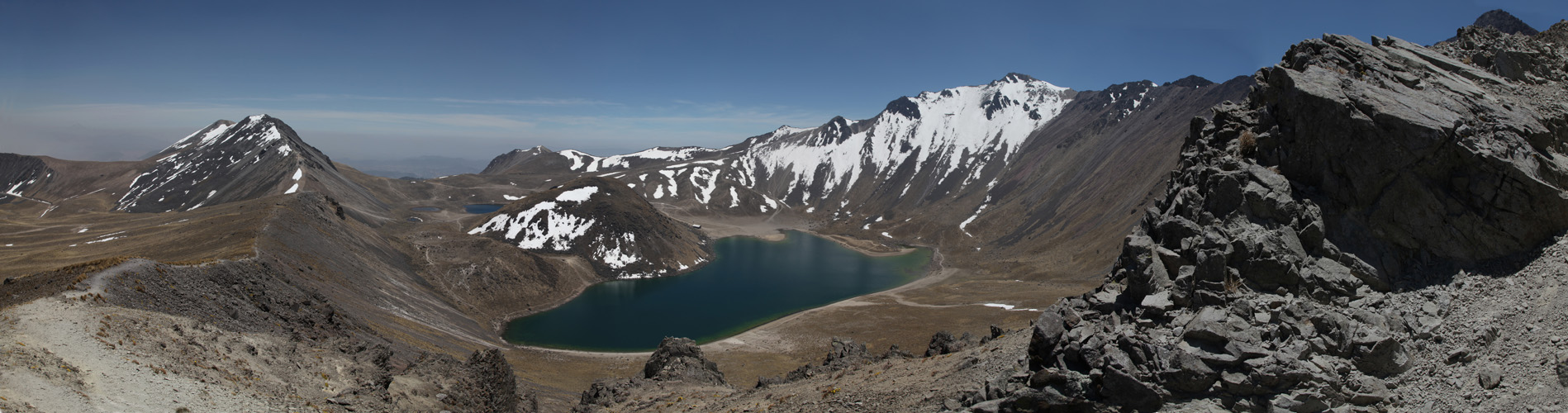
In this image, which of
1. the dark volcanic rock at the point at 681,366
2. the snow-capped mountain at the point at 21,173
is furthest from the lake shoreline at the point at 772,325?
the snow-capped mountain at the point at 21,173

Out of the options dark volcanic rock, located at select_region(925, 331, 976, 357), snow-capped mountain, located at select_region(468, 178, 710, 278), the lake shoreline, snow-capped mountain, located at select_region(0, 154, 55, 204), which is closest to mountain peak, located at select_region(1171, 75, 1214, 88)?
the lake shoreline

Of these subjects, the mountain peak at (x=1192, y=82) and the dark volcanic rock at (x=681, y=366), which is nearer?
the dark volcanic rock at (x=681, y=366)

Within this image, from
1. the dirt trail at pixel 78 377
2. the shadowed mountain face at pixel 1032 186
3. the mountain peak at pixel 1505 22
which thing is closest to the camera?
the dirt trail at pixel 78 377

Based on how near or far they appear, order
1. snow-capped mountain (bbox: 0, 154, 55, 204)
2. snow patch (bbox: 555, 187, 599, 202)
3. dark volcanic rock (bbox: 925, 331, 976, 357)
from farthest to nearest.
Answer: snow-capped mountain (bbox: 0, 154, 55, 204) → snow patch (bbox: 555, 187, 599, 202) → dark volcanic rock (bbox: 925, 331, 976, 357)

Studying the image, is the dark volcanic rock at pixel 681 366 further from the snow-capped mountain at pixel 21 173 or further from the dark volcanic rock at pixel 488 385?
the snow-capped mountain at pixel 21 173

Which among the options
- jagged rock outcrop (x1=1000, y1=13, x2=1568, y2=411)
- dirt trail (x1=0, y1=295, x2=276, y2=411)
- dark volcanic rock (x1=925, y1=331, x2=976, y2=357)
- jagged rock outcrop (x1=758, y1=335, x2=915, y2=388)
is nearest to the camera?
jagged rock outcrop (x1=1000, y1=13, x2=1568, y2=411)

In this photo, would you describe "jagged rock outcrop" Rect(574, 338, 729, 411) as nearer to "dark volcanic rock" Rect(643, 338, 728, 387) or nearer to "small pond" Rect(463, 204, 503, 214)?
"dark volcanic rock" Rect(643, 338, 728, 387)
